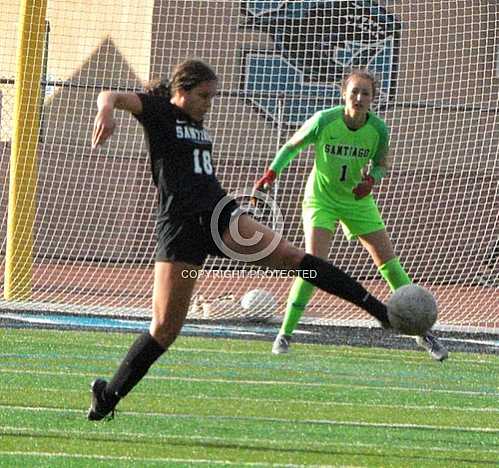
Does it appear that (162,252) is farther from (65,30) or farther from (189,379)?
(65,30)

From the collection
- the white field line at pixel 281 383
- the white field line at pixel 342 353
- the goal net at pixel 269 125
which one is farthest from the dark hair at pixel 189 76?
the goal net at pixel 269 125

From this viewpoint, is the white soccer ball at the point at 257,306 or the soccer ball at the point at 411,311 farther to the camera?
the white soccer ball at the point at 257,306

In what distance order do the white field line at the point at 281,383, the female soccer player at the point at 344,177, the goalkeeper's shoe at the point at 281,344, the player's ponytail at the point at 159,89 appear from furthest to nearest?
the goalkeeper's shoe at the point at 281,344 → the female soccer player at the point at 344,177 → the white field line at the point at 281,383 → the player's ponytail at the point at 159,89

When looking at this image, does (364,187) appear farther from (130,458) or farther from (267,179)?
(130,458)

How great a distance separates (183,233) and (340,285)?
27.7 inches

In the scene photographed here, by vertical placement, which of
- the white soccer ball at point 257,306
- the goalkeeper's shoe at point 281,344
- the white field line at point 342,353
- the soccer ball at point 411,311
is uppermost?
the soccer ball at point 411,311

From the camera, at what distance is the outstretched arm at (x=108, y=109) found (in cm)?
524

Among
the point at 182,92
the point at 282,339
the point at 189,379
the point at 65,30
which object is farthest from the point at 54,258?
the point at 182,92

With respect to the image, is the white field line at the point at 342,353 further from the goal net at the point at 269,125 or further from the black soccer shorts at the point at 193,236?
the black soccer shorts at the point at 193,236

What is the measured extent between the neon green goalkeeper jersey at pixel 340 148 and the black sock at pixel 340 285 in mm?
3324

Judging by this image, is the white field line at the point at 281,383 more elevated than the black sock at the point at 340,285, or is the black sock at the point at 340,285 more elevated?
the black sock at the point at 340,285

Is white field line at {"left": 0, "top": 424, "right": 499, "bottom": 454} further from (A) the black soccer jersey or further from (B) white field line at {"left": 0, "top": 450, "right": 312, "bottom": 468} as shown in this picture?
(A) the black soccer jersey

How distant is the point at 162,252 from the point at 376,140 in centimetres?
364

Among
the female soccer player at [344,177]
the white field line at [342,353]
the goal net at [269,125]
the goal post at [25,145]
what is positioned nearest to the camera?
the female soccer player at [344,177]
